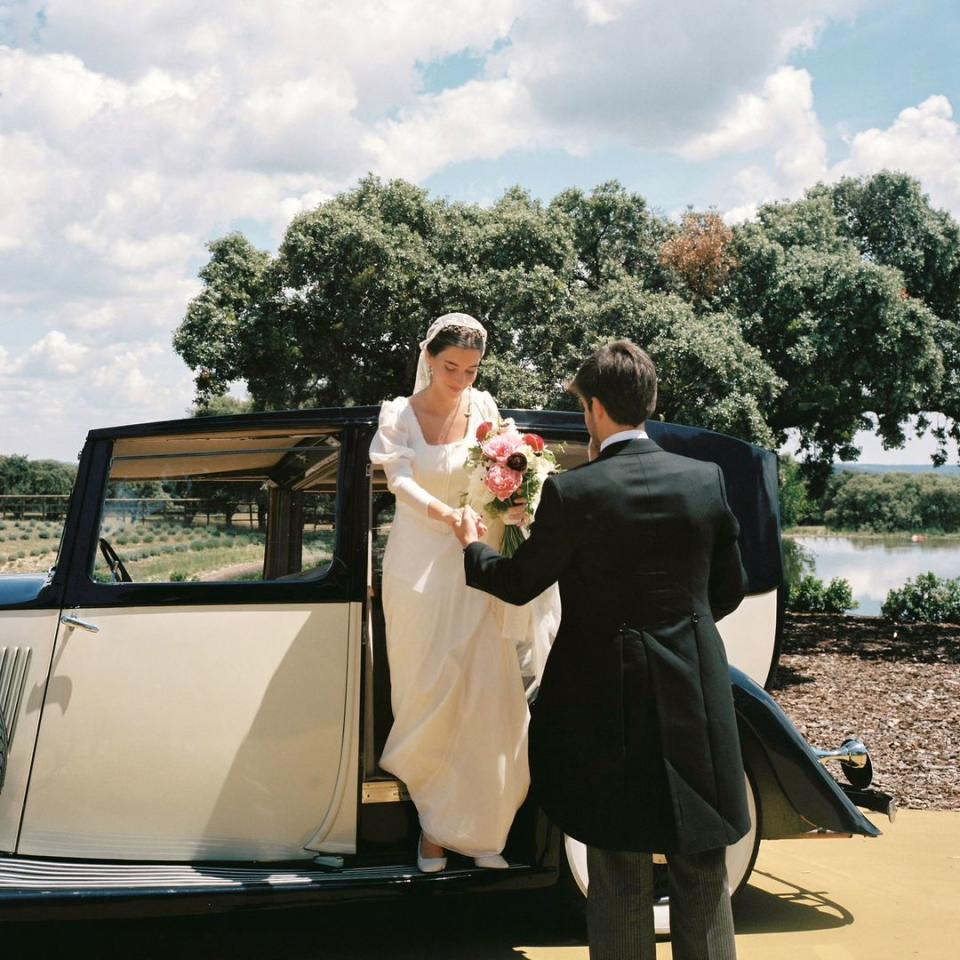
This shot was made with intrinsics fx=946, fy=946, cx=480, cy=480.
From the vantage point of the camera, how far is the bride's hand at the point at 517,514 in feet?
10.3

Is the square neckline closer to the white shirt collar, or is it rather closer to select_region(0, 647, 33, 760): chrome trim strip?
the white shirt collar

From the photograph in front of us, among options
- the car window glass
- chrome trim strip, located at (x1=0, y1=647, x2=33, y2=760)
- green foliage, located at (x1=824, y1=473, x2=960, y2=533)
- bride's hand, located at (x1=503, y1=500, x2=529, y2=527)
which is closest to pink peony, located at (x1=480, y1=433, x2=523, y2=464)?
bride's hand, located at (x1=503, y1=500, x2=529, y2=527)

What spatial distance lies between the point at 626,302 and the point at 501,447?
29.9ft

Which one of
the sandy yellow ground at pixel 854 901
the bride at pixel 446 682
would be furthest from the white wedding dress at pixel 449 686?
the sandy yellow ground at pixel 854 901

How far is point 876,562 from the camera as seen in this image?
18234mm

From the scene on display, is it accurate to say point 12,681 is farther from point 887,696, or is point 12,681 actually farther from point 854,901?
point 887,696

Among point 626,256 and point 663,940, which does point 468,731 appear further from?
point 626,256

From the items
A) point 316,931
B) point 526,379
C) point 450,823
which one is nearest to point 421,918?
point 316,931

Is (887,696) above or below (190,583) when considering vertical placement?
below

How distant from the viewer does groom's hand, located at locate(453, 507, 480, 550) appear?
2.95m

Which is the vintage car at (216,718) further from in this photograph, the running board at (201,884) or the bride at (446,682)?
the bride at (446,682)

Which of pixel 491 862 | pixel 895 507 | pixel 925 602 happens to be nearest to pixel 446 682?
pixel 491 862

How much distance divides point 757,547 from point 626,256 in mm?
12161

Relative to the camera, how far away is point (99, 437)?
3.61 meters
